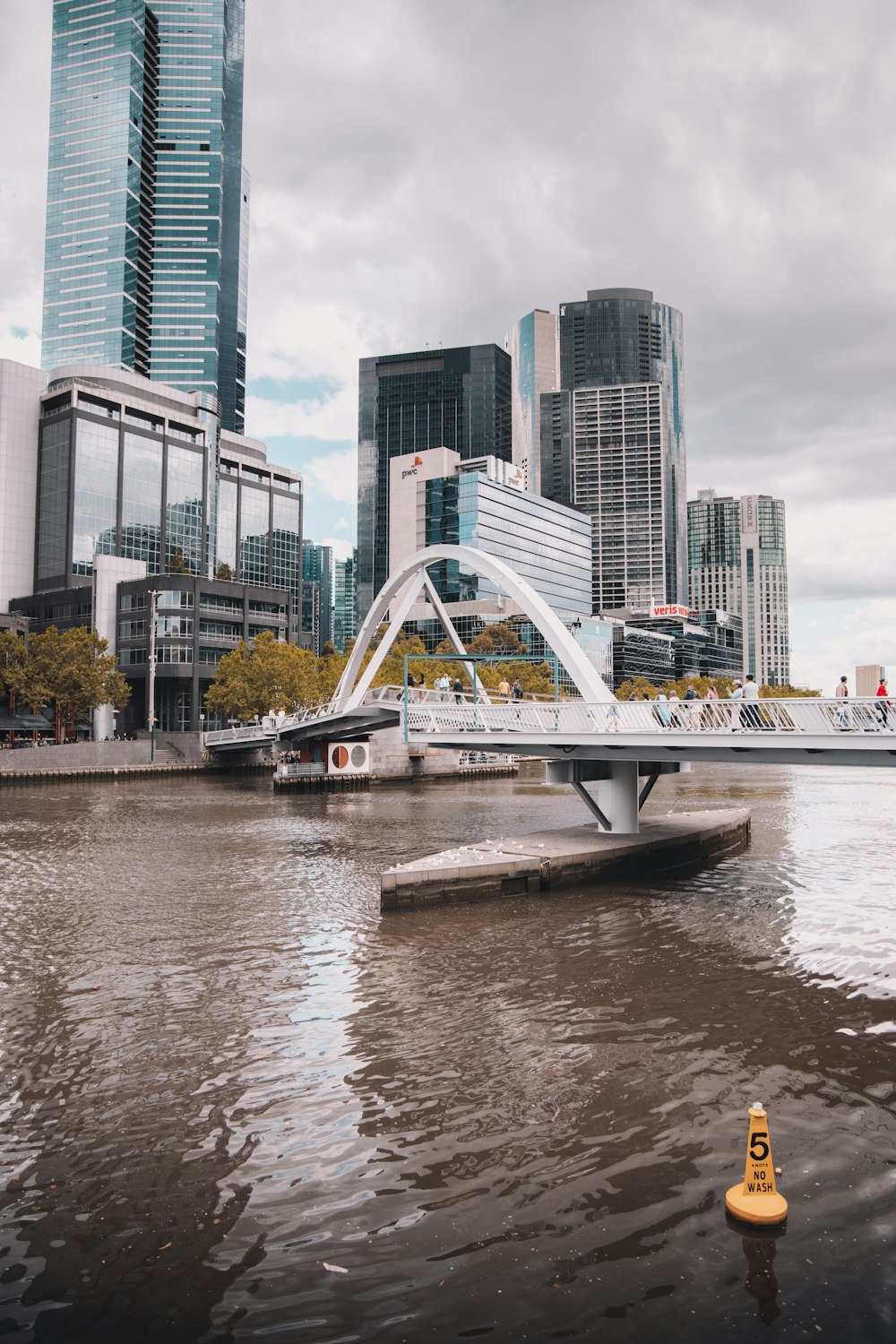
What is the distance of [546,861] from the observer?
78.2ft

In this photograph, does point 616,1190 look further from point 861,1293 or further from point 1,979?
point 1,979

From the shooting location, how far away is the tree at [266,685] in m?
86.9

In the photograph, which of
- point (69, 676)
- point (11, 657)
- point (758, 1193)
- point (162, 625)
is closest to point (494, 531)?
point (162, 625)

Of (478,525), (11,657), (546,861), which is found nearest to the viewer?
(546,861)

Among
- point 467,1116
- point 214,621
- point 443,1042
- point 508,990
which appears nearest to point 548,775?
point 508,990

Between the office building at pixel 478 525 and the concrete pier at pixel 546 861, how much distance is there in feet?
438

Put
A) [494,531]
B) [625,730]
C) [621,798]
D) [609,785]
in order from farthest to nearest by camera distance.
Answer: [494,531]
[609,785]
[621,798]
[625,730]

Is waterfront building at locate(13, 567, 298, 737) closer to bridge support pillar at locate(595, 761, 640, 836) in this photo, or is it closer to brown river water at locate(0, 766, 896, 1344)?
bridge support pillar at locate(595, 761, 640, 836)

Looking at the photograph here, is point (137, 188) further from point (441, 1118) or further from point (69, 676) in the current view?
point (441, 1118)

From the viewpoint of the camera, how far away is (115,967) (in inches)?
626

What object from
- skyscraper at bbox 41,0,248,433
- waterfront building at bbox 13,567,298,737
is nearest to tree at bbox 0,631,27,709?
waterfront building at bbox 13,567,298,737

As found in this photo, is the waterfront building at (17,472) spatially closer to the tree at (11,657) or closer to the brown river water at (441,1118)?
the tree at (11,657)

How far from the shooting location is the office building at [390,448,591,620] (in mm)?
170875

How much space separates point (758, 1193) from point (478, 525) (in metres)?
164
